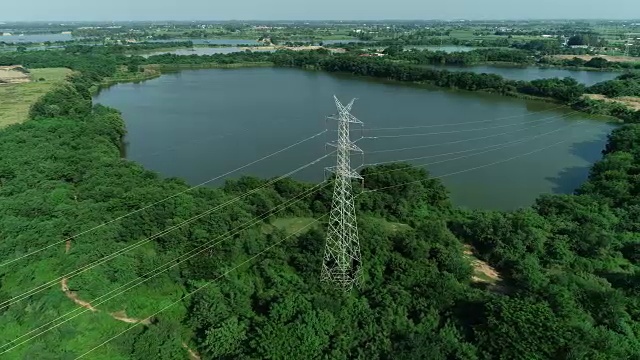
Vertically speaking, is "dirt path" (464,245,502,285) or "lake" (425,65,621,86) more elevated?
"lake" (425,65,621,86)

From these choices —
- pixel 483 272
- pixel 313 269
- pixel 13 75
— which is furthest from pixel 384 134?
pixel 13 75

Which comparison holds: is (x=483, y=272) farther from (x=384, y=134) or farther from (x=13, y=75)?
(x=13, y=75)

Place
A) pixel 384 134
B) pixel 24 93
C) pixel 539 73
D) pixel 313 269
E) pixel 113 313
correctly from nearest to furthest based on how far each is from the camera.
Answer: pixel 113 313 → pixel 313 269 → pixel 384 134 → pixel 24 93 → pixel 539 73

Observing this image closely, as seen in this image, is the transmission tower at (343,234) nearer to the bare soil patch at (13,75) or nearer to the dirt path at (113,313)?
the dirt path at (113,313)

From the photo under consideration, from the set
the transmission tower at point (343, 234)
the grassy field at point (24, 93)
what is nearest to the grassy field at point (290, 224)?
the transmission tower at point (343, 234)

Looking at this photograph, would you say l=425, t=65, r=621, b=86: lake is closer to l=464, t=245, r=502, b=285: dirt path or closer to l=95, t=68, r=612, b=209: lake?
l=95, t=68, r=612, b=209: lake

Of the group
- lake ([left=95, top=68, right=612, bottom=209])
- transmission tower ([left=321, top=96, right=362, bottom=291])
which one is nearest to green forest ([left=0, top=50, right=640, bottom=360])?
transmission tower ([left=321, top=96, right=362, bottom=291])

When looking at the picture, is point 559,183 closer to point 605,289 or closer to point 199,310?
point 605,289
